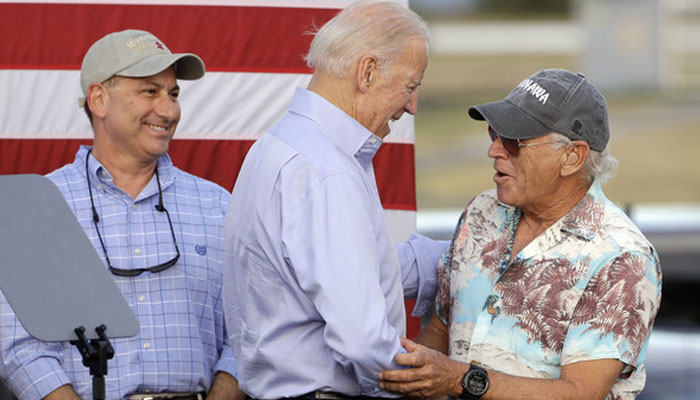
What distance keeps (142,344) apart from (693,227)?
4.22 meters

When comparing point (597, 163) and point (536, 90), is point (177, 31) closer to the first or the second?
point (536, 90)

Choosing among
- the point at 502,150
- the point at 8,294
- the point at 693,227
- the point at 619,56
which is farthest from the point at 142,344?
the point at 619,56

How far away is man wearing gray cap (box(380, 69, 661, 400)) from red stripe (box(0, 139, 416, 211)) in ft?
4.05

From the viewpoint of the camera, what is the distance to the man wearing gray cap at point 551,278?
2.54 metres

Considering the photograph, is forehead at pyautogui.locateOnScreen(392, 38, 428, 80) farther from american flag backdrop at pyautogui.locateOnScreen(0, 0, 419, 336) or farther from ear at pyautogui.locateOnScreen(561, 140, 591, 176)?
american flag backdrop at pyautogui.locateOnScreen(0, 0, 419, 336)

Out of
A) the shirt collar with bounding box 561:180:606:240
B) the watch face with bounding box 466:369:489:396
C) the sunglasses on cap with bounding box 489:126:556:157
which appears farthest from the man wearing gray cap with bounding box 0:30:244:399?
the shirt collar with bounding box 561:180:606:240

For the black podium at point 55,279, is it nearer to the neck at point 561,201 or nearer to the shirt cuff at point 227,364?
the shirt cuff at point 227,364

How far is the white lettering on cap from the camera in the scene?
267 centimetres

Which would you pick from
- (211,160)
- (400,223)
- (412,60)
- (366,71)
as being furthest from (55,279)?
(400,223)

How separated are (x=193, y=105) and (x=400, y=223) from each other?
0.91m

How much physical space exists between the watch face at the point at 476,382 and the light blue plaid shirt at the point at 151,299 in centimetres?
92

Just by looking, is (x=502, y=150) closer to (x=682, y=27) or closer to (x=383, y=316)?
(x=383, y=316)

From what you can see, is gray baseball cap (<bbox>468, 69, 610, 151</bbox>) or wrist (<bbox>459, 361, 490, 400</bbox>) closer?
wrist (<bbox>459, 361, 490, 400</bbox>)

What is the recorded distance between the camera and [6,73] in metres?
3.89
